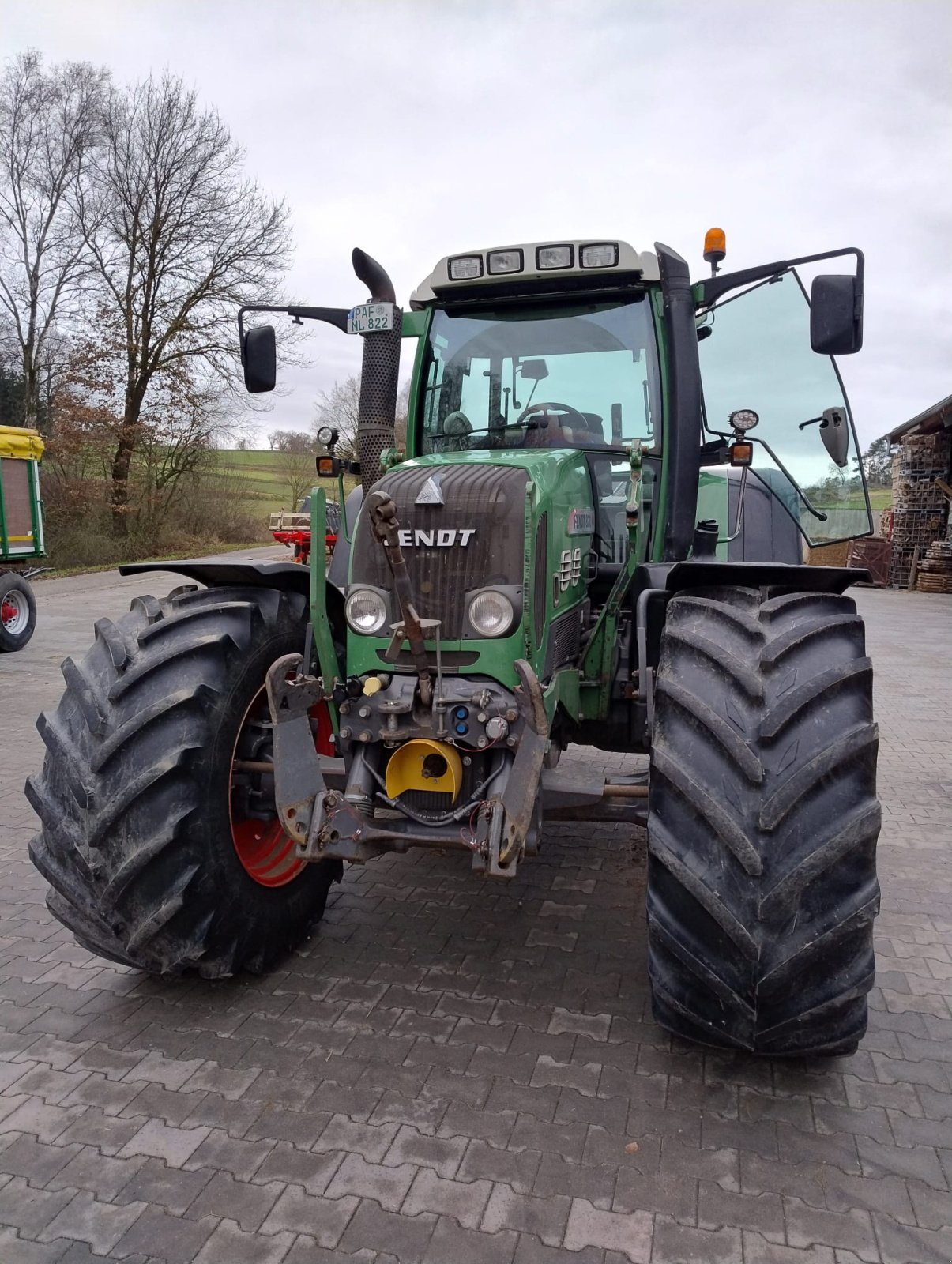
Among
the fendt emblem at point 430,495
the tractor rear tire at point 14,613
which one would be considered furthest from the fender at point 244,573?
the tractor rear tire at point 14,613

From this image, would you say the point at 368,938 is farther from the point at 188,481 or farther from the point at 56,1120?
the point at 188,481

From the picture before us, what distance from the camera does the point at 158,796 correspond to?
9.31 ft

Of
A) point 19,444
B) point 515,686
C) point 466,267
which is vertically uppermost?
point 466,267

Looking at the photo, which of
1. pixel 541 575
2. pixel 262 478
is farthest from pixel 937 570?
pixel 262 478

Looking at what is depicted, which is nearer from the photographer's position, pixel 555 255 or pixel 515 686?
pixel 515 686

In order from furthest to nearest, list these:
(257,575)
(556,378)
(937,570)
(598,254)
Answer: (937,570), (556,378), (598,254), (257,575)

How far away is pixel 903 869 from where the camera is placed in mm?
4406

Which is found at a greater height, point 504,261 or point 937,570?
point 504,261

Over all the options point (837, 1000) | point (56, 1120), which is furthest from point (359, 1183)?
point (837, 1000)

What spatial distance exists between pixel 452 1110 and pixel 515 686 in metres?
1.21

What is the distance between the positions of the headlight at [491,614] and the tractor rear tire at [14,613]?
8.87 m

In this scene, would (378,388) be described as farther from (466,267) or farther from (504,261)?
(504,261)

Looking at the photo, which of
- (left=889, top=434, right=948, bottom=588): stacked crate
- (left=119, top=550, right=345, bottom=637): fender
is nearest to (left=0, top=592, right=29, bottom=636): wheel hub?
(left=119, top=550, right=345, bottom=637): fender

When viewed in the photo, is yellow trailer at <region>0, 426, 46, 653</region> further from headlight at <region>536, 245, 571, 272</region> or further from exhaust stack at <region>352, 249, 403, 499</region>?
headlight at <region>536, 245, 571, 272</region>
